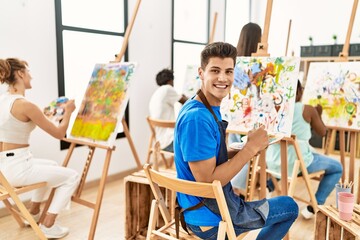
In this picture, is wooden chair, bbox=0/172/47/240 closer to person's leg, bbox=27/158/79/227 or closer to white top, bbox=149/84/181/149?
person's leg, bbox=27/158/79/227

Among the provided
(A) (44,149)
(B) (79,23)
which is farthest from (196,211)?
(B) (79,23)

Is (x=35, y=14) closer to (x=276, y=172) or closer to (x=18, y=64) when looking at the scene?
(x=18, y=64)

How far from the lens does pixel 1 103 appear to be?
6.89 feet

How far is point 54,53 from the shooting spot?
117 inches

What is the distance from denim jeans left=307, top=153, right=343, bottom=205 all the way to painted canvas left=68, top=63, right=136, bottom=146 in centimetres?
159

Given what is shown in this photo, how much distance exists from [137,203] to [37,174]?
0.70m

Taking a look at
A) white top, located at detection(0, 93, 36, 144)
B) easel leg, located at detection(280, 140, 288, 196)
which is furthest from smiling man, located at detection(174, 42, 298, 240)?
white top, located at detection(0, 93, 36, 144)

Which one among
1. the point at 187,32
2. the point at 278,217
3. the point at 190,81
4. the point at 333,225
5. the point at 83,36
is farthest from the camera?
the point at 187,32

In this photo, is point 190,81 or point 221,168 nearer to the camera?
point 221,168

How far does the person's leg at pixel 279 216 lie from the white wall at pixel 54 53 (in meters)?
1.39

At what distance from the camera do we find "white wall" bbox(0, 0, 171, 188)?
2.66 meters

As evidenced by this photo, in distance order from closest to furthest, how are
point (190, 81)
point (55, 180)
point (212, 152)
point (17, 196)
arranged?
point (212, 152) → point (17, 196) → point (55, 180) → point (190, 81)

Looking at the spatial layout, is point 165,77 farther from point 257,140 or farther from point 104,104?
point 257,140

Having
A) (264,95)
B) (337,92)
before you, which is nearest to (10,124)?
(264,95)
